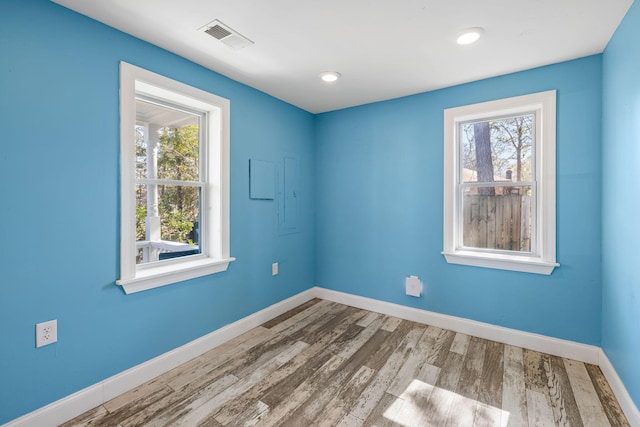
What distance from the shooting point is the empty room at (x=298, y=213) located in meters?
1.69

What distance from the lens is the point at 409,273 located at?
318 centimetres

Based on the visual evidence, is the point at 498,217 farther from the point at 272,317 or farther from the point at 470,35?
the point at 272,317

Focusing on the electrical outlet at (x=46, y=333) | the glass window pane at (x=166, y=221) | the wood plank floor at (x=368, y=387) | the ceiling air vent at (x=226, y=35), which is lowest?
the wood plank floor at (x=368, y=387)

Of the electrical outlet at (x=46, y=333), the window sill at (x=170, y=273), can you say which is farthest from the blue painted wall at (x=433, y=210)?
the electrical outlet at (x=46, y=333)

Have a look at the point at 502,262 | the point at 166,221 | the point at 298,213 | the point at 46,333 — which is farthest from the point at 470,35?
the point at 46,333

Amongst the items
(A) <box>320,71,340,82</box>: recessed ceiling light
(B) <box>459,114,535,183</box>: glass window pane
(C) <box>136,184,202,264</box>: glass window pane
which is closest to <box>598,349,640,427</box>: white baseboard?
(B) <box>459,114,535,183</box>: glass window pane

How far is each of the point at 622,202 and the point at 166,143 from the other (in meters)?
3.27

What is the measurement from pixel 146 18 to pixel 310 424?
8.72 feet

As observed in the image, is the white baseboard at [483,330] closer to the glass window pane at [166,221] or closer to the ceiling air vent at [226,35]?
the glass window pane at [166,221]

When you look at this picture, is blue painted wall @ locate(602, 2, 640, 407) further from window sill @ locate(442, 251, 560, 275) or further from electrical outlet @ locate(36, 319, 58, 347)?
electrical outlet @ locate(36, 319, 58, 347)

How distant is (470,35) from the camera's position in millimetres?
1972

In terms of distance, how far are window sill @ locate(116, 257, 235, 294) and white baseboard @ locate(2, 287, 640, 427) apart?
543 mm

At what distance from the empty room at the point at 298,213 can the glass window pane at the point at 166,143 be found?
0.02 m

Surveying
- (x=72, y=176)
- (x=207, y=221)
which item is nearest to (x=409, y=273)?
(x=207, y=221)
